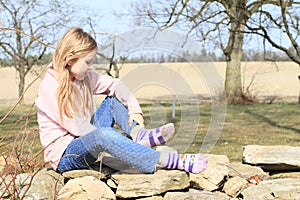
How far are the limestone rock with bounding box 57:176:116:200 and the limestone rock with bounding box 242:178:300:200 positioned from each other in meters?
0.77

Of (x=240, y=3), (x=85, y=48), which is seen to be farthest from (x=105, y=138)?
(x=240, y=3)

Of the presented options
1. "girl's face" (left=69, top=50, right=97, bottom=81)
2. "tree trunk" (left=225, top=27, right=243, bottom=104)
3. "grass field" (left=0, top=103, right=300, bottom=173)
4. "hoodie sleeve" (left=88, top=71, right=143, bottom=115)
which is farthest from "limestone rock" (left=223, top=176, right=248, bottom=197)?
"tree trunk" (left=225, top=27, right=243, bottom=104)

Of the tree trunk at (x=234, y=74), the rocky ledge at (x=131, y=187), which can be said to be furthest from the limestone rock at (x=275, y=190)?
the tree trunk at (x=234, y=74)

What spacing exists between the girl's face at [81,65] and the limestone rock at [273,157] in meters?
1.19

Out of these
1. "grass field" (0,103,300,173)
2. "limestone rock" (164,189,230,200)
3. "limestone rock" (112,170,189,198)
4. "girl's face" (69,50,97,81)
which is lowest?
"grass field" (0,103,300,173)

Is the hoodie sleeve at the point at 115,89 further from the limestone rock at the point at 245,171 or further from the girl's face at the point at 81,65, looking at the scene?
the limestone rock at the point at 245,171

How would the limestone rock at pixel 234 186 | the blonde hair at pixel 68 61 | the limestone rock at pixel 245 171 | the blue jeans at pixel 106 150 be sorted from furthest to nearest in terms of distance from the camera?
the limestone rock at pixel 245 171 → the limestone rock at pixel 234 186 → the blonde hair at pixel 68 61 → the blue jeans at pixel 106 150

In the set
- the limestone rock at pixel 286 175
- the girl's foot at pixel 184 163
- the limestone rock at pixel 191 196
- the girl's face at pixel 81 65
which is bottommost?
the limestone rock at pixel 286 175

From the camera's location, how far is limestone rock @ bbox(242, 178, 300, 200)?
8.13 feet

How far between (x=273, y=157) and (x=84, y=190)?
4.08 ft

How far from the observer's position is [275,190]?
252cm

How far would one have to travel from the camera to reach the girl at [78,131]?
8.17 feet

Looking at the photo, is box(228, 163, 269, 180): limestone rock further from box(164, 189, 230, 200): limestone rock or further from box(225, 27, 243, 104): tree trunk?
box(225, 27, 243, 104): tree trunk

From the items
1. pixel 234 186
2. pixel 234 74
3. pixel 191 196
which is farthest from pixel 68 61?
pixel 234 74
